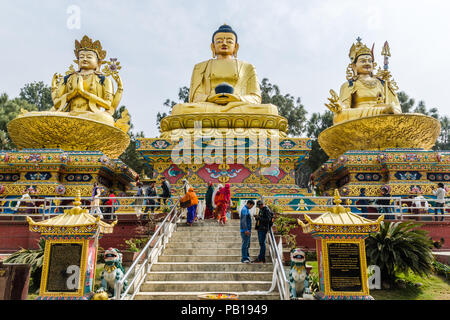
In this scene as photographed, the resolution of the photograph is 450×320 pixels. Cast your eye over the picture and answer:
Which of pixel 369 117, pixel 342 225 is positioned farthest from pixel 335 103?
pixel 342 225

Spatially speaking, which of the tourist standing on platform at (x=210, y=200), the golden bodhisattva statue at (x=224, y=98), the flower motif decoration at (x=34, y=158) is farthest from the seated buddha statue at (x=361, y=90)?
the flower motif decoration at (x=34, y=158)

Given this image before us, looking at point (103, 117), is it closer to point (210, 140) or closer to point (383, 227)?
point (210, 140)

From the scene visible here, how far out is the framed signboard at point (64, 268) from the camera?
17.7 feet

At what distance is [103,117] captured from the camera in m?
15.1

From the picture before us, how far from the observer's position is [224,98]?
1453 cm

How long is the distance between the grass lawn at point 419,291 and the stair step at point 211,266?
190 cm

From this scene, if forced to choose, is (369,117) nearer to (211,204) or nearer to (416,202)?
(416,202)

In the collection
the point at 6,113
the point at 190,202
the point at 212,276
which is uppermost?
the point at 6,113

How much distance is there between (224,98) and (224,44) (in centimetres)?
398

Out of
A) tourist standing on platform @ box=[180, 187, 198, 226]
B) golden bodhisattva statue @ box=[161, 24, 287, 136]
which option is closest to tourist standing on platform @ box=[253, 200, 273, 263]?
tourist standing on platform @ box=[180, 187, 198, 226]

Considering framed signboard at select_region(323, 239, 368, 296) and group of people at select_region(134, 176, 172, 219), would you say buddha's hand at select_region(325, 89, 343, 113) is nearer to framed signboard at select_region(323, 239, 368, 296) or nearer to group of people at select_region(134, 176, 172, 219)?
group of people at select_region(134, 176, 172, 219)

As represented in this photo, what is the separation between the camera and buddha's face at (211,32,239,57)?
57.0 feet

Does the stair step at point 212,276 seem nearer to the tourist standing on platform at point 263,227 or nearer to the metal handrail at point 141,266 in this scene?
the metal handrail at point 141,266

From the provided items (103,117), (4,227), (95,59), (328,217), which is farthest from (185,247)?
(95,59)
